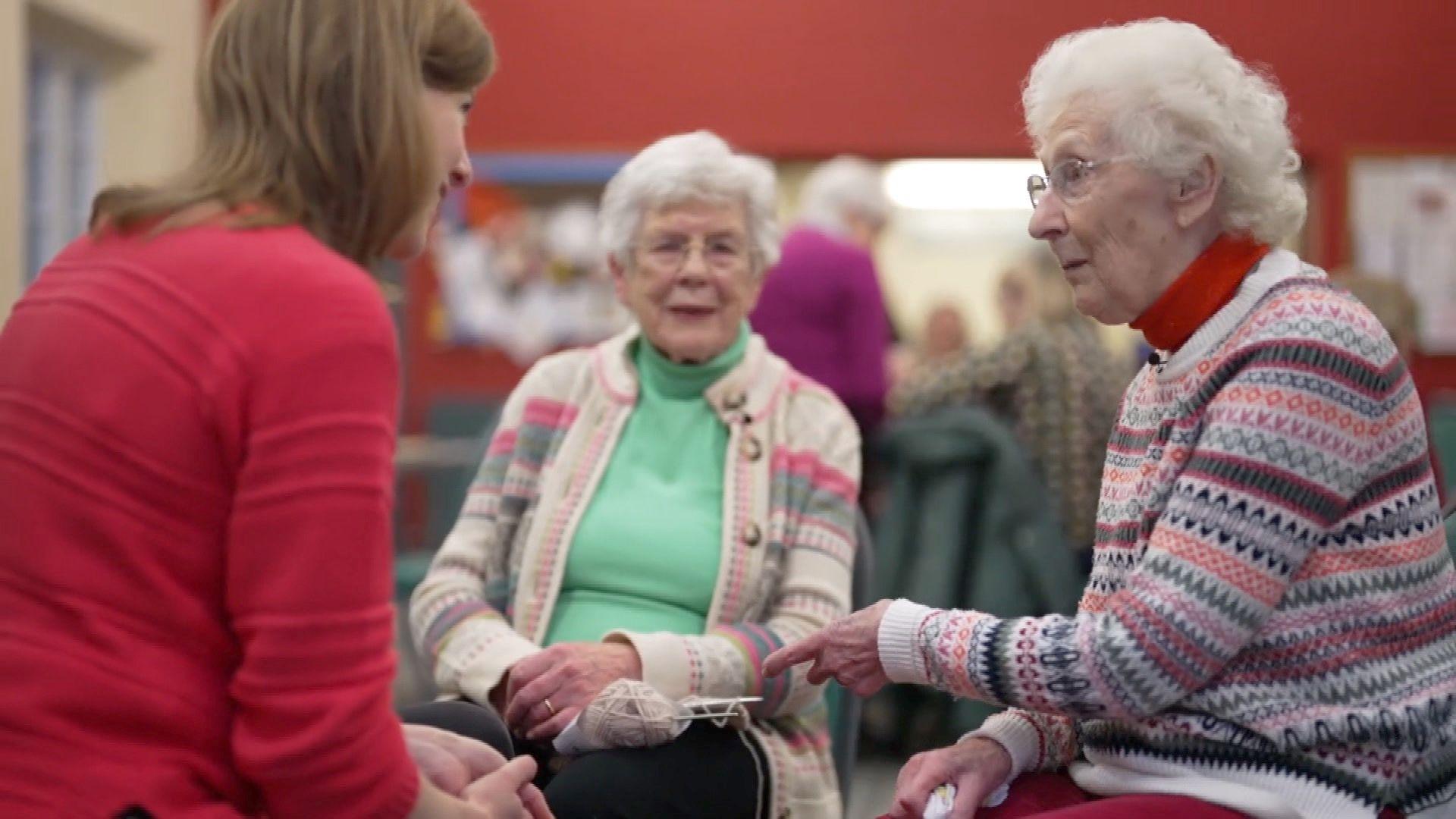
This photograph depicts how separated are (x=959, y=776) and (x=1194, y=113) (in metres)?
0.71

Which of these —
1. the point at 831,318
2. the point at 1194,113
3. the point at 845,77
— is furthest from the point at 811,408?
the point at 845,77

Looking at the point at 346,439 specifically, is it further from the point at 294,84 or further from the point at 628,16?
the point at 628,16

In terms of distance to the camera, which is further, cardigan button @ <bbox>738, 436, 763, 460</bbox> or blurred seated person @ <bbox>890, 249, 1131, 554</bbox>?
blurred seated person @ <bbox>890, 249, 1131, 554</bbox>

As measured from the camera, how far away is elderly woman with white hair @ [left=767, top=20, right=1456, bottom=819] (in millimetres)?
1405

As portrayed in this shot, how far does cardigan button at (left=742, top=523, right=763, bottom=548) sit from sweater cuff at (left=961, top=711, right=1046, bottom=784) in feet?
1.76

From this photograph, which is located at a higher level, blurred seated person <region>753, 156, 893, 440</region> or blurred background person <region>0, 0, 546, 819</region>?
blurred background person <region>0, 0, 546, 819</region>

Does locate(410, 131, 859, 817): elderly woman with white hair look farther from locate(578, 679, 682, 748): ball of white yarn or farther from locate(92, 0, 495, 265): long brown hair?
locate(92, 0, 495, 265): long brown hair

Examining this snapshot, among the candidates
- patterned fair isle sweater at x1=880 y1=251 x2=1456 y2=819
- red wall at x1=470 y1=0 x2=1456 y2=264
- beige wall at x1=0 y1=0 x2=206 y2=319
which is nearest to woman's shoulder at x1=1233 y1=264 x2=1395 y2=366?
patterned fair isle sweater at x1=880 y1=251 x2=1456 y2=819

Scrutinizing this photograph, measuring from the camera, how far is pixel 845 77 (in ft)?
20.7

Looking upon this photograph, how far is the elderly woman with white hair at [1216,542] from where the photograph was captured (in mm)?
1405

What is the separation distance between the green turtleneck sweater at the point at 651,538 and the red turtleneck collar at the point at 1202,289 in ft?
2.55

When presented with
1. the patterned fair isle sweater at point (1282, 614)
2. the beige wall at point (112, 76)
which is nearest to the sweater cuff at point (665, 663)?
the patterned fair isle sweater at point (1282, 614)

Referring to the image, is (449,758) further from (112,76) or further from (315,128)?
(112,76)

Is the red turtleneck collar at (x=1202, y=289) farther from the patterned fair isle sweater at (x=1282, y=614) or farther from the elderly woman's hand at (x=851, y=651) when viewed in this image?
the elderly woman's hand at (x=851, y=651)
